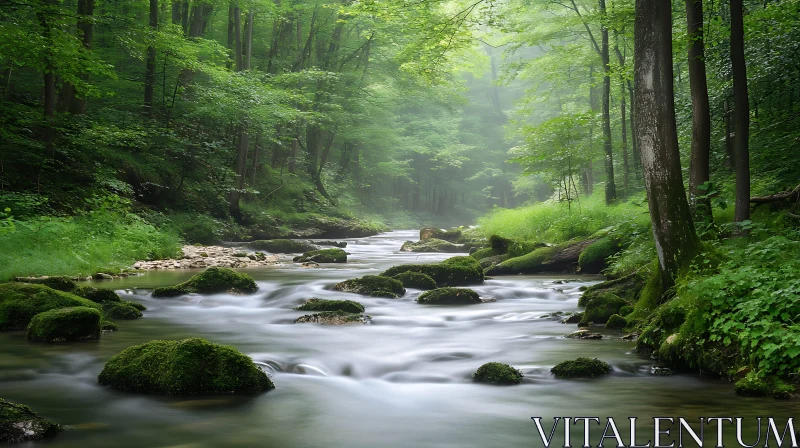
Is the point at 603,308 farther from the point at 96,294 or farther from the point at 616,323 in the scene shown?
the point at 96,294

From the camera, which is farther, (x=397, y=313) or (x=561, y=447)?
(x=397, y=313)

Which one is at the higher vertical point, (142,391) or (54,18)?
(54,18)

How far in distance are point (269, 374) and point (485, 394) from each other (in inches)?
90.5

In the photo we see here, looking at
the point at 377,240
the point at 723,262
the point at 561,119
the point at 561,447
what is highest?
the point at 561,119

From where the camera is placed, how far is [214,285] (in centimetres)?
1192

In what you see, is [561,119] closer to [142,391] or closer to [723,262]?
[723,262]

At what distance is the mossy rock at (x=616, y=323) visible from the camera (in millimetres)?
8523

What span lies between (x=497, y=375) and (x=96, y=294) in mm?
6719

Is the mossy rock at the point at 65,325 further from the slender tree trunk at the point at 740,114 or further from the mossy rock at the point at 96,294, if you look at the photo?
the slender tree trunk at the point at 740,114

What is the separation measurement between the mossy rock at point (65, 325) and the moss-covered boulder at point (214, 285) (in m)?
3.50

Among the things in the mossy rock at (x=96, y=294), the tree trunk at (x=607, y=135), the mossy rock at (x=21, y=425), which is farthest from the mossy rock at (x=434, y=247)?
the mossy rock at (x=21, y=425)

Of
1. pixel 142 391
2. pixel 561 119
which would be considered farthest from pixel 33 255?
pixel 561 119

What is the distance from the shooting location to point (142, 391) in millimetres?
5715

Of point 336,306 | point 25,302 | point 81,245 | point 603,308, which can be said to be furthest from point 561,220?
point 25,302
